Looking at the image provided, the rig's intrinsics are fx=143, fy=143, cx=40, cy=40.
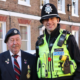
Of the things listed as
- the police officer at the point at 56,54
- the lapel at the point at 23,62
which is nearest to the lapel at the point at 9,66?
the lapel at the point at 23,62

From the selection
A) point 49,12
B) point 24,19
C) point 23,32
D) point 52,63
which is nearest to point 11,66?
point 52,63

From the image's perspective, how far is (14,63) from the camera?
90.0 inches

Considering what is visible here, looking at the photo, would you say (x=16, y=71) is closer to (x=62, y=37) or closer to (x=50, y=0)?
(x=62, y=37)

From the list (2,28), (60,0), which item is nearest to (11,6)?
(2,28)

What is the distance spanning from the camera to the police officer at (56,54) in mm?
2162

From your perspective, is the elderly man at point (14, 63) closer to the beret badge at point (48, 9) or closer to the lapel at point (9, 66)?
the lapel at point (9, 66)

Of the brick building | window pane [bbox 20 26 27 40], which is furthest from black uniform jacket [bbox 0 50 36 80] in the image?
window pane [bbox 20 26 27 40]

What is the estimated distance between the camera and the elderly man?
7.32ft

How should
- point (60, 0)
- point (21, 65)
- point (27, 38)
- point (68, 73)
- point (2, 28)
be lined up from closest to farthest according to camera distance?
point (68, 73), point (21, 65), point (2, 28), point (27, 38), point (60, 0)

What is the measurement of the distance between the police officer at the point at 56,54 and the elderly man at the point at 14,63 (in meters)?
0.18

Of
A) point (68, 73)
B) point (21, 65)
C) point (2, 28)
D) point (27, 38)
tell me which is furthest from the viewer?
point (27, 38)

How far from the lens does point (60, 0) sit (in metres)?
12.5

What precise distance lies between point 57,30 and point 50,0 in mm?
9149

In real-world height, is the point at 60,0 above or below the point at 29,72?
above
